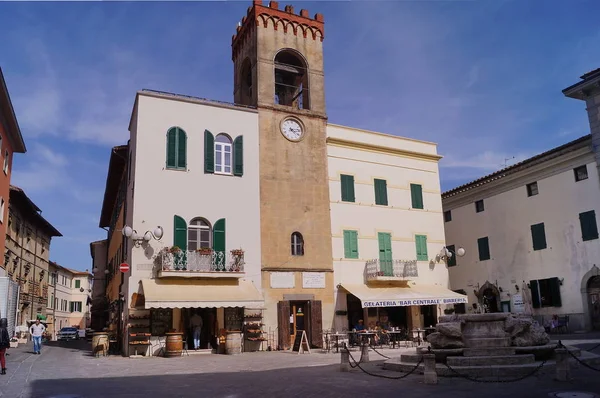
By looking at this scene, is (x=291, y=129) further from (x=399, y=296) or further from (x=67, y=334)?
(x=67, y=334)

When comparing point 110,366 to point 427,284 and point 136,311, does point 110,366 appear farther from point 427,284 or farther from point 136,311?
point 427,284

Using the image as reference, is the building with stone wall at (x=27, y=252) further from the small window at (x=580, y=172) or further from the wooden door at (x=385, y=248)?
the small window at (x=580, y=172)

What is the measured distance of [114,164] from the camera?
90.0 ft

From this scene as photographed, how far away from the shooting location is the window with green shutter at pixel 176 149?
2120 centimetres

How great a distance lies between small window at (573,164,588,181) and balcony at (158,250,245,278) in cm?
1613

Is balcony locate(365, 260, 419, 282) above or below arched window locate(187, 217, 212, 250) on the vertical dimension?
below

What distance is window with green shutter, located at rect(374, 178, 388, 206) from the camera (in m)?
25.4

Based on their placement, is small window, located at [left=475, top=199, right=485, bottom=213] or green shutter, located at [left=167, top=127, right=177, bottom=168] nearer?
green shutter, located at [left=167, top=127, right=177, bottom=168]

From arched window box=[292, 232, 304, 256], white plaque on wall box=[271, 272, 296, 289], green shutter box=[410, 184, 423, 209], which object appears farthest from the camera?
green shutter box=[410, 184, 423, 209]

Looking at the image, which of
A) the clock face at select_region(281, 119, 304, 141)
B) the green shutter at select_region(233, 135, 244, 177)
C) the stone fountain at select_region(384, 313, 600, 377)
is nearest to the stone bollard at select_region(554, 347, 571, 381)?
the stone fountain at select_region(384, 313, 600, 377)

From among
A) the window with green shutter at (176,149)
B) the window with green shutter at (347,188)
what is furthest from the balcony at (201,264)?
the window with green shutter at (347,188)

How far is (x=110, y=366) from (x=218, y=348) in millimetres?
5419

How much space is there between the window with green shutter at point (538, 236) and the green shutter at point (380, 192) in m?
8.02

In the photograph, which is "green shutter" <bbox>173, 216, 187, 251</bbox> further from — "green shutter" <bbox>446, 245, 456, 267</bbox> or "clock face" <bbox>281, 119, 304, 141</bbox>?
"green shutter" <bbox>446, 245, 456, 267</bbox>
